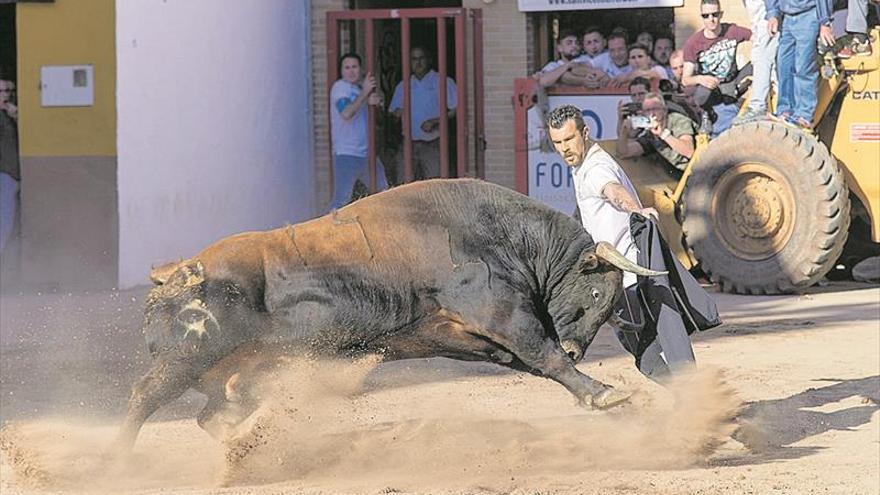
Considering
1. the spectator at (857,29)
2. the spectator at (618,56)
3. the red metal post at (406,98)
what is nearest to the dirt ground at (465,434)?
the spectator at (857,29)

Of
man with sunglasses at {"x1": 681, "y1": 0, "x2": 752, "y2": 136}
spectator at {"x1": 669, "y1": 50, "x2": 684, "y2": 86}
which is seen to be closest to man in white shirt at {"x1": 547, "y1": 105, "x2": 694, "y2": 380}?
man with sunglasses at {"x1": 681, "y1": 0, "x2": 752, "y2": 136}

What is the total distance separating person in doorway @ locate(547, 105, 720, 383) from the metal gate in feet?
29.0

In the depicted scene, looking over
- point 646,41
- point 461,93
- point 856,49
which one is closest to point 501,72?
point 461,93

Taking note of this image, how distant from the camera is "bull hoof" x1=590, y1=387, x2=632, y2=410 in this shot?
254 inches

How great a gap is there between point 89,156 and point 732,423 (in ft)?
26.8

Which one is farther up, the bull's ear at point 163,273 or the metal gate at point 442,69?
the metal gate at point 442,69

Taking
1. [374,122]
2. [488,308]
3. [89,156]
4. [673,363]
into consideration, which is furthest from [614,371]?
[374,122]

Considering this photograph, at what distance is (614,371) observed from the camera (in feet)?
30.7

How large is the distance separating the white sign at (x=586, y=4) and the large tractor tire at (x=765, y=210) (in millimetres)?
3122

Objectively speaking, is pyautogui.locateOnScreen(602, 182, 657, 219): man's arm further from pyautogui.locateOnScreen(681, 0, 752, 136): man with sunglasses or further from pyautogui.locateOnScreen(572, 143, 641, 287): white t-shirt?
pyautogui.locateOnScreen(681, 0, 752, 136): man with sunglasses

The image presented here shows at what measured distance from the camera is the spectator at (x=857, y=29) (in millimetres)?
12422

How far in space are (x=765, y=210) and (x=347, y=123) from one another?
16.7 ft

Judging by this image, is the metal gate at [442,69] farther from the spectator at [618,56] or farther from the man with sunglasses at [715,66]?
the man with sunglasses at [715,66]

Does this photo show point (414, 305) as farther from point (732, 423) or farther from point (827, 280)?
point (827, 280)
